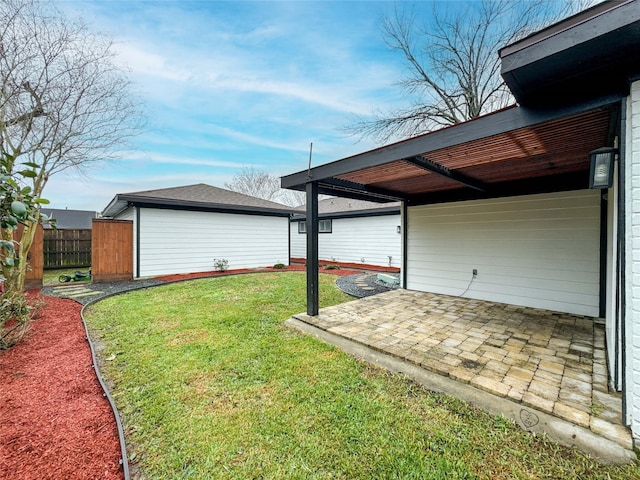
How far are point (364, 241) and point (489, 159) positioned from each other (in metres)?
9.16

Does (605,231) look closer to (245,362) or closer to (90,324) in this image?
(245,362)

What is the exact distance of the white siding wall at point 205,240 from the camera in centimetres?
877

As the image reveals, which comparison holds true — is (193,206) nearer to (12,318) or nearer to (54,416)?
(12,318)

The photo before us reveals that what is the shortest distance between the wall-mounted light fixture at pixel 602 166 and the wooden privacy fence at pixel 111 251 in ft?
33.5

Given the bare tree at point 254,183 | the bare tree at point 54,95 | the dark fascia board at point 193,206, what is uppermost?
the bare tree at point 254,183

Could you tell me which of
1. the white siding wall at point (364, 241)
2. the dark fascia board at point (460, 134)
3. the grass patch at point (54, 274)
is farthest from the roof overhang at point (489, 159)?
the grass patch at point (54, 274)

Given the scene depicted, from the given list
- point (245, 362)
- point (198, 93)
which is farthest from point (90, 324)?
point (198, 93)

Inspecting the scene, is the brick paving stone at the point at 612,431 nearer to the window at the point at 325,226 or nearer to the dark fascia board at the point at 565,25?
the dark fascia board at the point at 565,25

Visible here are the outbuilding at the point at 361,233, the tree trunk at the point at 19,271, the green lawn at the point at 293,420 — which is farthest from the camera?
the outbuilding at the point at 361,233

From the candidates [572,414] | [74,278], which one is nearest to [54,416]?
[572,414]

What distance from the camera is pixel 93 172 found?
7.55 m

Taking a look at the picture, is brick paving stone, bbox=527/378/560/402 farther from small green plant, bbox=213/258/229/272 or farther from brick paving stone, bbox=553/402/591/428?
small green plant, bbox=213/258/229/272

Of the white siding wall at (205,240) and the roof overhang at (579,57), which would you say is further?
the white siding wall at (205,240)

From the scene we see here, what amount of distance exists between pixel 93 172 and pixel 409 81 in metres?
12.6
